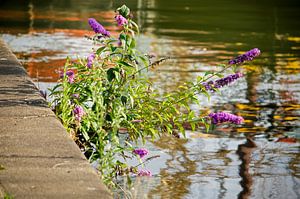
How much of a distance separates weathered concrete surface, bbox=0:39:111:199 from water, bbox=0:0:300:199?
2.98 ft

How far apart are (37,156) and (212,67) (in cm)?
787

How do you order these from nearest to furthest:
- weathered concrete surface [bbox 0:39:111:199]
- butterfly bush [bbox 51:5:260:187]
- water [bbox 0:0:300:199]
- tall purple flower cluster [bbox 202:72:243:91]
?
weathered concrete surface [bbox 0:39:111:199] → butterfly bush [bbox 51:5:260:187] → tall purple flower cluster [bbox 202:72:243:91] → water [bbox 0:0:300:199]

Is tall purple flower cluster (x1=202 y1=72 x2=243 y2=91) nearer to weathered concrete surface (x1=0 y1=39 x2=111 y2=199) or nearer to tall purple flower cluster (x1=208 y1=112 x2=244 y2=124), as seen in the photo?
tall purple flower cluster (x1=208 y1=112 x2=244 y2=124)

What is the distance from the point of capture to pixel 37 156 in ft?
15.8

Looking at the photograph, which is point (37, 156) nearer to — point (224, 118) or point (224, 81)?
point (224, 118)

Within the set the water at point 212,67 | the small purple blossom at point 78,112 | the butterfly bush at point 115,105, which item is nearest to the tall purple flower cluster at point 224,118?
the butterfly bush at point 115,105

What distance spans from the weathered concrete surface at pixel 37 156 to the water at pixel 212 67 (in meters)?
0.91

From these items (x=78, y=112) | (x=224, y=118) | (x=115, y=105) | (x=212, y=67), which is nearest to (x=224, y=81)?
(x=224, y=118)

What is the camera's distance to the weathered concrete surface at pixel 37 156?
13.6 feet

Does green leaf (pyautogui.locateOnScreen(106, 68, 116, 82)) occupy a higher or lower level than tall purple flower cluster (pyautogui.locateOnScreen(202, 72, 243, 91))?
higher

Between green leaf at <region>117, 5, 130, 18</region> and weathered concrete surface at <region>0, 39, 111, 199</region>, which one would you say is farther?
green leaf at <region>117, 5, 130, 18</region>

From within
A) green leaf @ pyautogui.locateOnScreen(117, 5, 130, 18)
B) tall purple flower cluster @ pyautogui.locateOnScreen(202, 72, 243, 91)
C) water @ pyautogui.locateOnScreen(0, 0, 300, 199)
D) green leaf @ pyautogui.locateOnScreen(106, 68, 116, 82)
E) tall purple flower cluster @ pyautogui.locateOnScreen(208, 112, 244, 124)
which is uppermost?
green leaf @ pyautogui.locateOnScreen(117, 5, 130, 18)

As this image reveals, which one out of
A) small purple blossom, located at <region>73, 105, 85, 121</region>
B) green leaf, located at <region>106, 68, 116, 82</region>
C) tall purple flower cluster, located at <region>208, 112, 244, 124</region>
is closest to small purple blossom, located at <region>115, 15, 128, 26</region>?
green leaf, located at <region>106, 68, 116, 82</region>

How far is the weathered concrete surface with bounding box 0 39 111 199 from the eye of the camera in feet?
13.6
